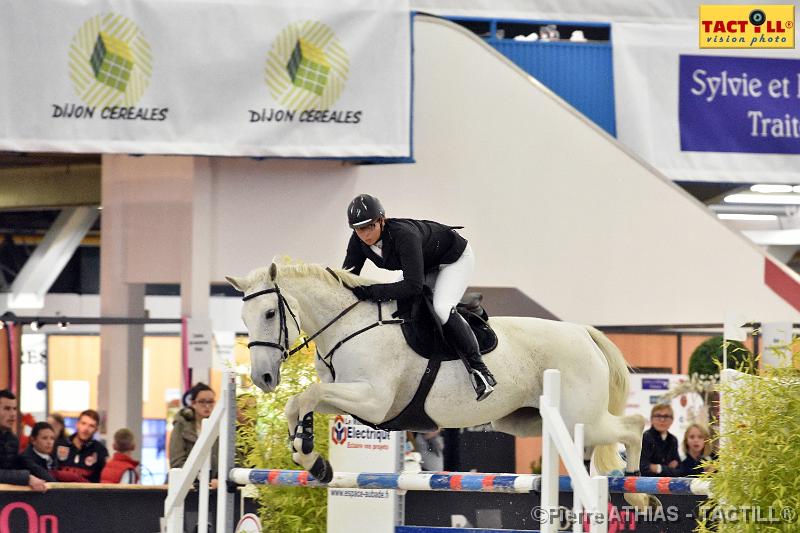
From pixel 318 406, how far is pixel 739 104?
8196 millimetres

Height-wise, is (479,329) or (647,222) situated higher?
(647,222)

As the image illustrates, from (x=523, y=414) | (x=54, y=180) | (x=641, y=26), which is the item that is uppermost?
(x=641, y=26)

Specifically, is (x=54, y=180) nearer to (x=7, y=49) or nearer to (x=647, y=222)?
(x=7, y=49)

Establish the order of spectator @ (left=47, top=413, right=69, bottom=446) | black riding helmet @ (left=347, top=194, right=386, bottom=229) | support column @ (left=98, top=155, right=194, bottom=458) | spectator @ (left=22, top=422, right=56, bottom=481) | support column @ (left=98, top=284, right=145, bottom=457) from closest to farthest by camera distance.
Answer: black riding helmet @ (left=347, top=194, right=386, bottom=229) → spectator @ (left=22, top=422, right=56, bottom=481) → spectator @ (left=47, top=413, right=69, bottom=446) → support column @ (left=98, top=155, right=194, bottom=458) → support column @ (left=98, top=284, right=145, bottom=457)

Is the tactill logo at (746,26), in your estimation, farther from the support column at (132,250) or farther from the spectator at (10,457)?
the spectator at (10,457)

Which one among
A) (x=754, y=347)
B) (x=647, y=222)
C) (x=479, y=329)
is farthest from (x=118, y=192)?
(x=479, y=329)

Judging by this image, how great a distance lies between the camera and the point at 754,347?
12156mm

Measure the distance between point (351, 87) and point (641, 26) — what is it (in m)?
3.10

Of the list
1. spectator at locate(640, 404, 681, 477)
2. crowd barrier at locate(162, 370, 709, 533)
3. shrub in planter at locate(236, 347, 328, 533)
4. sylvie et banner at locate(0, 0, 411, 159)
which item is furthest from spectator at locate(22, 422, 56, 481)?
spectator at locate(640, 404, 681, 477)

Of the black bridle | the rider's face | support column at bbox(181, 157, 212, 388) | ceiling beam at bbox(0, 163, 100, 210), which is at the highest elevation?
ceiling beam at bbox(0, 163, 100, 210)

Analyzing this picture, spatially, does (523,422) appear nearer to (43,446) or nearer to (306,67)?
(43,446)

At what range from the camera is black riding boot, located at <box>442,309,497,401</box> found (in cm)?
518

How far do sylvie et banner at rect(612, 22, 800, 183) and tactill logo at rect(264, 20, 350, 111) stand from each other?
2931mm

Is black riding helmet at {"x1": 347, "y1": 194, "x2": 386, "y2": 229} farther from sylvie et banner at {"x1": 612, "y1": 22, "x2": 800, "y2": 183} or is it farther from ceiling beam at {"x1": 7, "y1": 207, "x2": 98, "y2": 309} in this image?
ceiling beam at {"x1": 7, "y1": 207, "x2": 98, "y2": 309}
